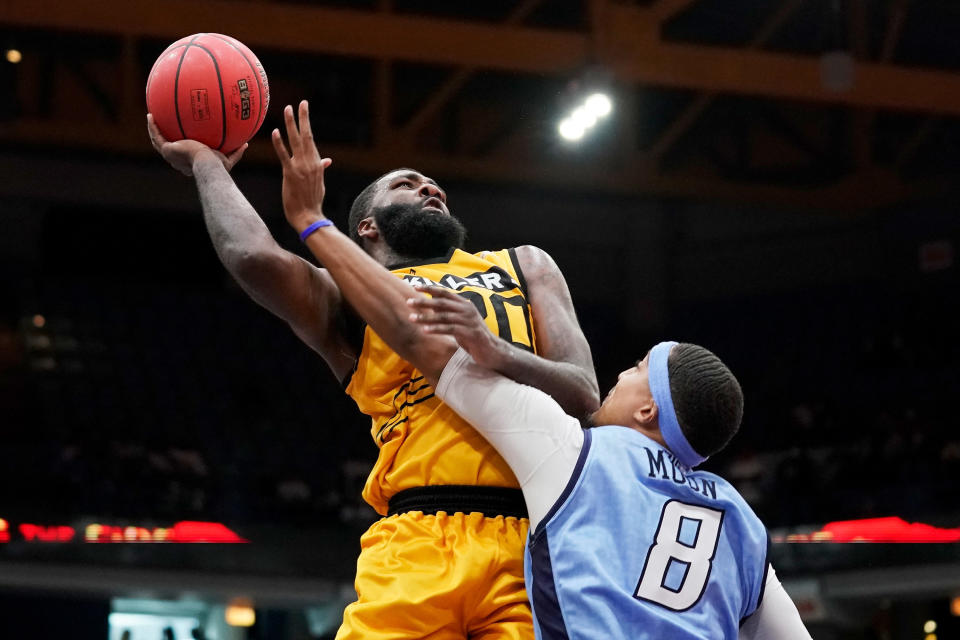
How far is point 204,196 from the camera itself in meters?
3.12

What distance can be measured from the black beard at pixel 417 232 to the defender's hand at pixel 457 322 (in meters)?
0.53

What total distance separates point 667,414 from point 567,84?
11644 millimetres

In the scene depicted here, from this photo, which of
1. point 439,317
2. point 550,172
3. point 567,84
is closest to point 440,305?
point 439,317

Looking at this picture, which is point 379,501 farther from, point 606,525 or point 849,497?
point 849,497

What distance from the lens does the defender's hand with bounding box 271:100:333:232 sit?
297cm

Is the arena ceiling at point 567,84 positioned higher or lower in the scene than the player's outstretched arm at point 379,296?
higher

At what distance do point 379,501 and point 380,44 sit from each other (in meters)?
9.66

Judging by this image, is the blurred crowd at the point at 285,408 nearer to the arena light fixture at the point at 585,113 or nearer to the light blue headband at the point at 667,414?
the arena light fixture at the point at 585,113

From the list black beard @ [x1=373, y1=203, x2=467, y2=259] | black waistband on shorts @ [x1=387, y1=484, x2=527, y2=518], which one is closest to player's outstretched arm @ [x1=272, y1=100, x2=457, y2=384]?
black waistband on shorts @ [x1=387, y1=484, x2=527, y2=518]

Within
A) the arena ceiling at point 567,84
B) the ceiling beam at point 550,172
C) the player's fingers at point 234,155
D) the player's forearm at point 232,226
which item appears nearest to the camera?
the player's forearm at point 232,226

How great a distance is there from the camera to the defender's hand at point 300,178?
297 cm

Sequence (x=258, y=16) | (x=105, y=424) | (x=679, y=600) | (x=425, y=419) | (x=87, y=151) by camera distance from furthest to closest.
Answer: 1. (x=87, y=151)
2. (x=105, y=424)
3. (x=258, y=16)
4. (x=425, y=419)
5. (x=679, y=600)

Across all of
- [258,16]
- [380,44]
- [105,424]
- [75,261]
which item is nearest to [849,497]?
[380,44]

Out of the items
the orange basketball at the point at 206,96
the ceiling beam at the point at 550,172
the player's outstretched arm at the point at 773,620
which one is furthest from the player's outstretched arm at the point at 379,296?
the ceiling beam at the point at 550,172
